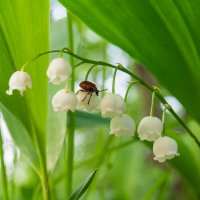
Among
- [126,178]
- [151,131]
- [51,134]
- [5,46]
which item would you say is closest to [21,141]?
[51,134]

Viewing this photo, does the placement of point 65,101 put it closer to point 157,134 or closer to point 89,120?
point 157,134

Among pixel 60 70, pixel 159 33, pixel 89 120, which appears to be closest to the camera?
pixel 60 70

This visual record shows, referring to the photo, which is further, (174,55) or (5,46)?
(174,55)

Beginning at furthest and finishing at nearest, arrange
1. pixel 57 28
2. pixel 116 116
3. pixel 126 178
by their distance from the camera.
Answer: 1. pixel 126 178
2. pixel 57 28
3. pixel 116 116

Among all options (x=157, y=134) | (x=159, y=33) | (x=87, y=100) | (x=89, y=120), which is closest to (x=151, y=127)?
(x=157, y=134)

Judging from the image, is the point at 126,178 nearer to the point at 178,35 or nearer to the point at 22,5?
the point at 178,35

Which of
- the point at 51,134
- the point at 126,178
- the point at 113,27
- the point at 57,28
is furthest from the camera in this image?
the point at 126,178
